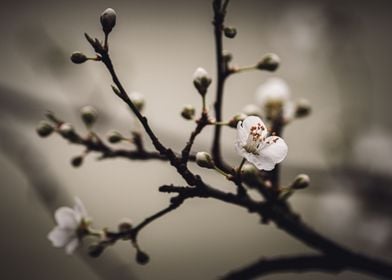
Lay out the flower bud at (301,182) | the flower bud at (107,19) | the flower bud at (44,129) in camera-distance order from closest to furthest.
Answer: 1. the flower bud at (107,19)
2. the flower bud at (301,182)
3. the flower bud at (44,129)

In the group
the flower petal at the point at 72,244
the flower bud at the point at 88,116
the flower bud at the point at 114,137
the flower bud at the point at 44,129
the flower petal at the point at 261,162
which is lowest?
the flower petal at the point at 72,244

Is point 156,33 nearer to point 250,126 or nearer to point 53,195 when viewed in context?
point 53,195

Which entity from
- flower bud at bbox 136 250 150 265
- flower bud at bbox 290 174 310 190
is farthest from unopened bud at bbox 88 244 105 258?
flower bud at bbox 290 174 310 190

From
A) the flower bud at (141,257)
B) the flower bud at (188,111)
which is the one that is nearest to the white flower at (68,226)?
the flower bud at (141,257)

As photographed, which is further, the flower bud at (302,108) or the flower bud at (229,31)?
the flower bud at (302,108)

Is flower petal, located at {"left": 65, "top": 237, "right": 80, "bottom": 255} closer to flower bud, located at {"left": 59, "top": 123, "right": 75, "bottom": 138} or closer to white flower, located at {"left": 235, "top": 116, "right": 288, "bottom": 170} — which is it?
flower bud, located at {"left": 59, "top": 123, "right": 75, "bottom": 138}

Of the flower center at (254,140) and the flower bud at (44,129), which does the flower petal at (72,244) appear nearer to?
the flower bud at (44,129)

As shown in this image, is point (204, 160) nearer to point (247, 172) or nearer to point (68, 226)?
point (247, 172)
